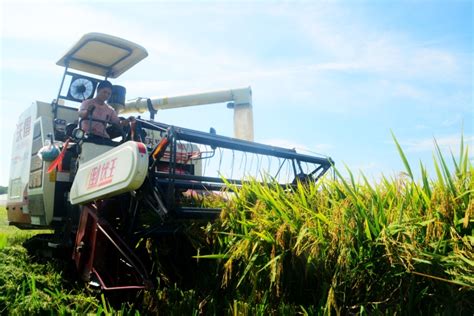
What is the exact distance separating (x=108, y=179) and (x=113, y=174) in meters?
0.09

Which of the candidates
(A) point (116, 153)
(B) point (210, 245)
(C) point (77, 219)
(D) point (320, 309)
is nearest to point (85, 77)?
(C) point (77, 219)

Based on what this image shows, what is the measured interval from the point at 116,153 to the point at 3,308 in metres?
1.64

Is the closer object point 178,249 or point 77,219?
point 178,249

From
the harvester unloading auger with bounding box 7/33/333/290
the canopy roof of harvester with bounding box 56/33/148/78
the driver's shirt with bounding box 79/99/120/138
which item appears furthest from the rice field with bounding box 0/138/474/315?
the canopy roof of harvester with bounding box 56/33/148/78

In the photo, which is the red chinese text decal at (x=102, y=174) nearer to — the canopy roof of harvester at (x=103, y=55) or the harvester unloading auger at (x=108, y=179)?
the harvester unloading auger at (x=108, y=179)

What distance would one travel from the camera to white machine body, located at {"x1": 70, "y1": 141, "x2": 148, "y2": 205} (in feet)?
10.3

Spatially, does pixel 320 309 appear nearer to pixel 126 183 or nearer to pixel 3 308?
pixel 126 183

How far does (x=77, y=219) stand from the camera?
452 centimetres

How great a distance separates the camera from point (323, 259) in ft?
8.95

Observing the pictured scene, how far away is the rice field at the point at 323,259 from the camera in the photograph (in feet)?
7.61

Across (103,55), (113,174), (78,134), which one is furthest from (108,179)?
(103,55)

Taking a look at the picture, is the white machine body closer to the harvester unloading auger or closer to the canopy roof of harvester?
the harvester unloading auger

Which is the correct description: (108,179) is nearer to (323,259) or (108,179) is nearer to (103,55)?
(323,259)

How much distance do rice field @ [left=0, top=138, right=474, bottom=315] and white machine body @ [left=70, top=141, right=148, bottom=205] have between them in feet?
2.59
